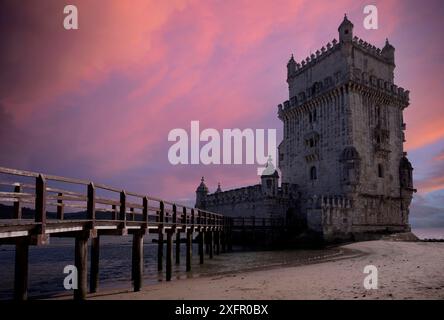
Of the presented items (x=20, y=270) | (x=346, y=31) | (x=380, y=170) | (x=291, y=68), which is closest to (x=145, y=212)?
(x=20, y=270)

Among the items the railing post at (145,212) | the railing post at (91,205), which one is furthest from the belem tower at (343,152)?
the railing post at (91,205)

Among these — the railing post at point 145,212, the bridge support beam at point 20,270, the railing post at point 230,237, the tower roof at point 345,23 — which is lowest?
the railing post at point 230,237

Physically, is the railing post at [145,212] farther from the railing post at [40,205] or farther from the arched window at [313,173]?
the arched window at [313,173]

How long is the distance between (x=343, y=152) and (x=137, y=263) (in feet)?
94.0

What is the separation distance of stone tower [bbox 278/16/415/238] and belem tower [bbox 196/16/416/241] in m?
0.10

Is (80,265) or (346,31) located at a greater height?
(346,31)

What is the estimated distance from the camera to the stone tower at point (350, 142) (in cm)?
3650

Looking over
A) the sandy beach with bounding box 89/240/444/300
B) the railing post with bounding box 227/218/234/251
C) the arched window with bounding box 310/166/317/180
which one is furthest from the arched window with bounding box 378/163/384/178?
the sandy beach with bounding box 89/240/444/300

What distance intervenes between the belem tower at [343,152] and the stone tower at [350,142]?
0.10 m

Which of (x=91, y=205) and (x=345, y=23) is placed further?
(x=345, y=23)

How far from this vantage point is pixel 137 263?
1398 cm

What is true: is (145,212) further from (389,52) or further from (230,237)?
(389,52)
